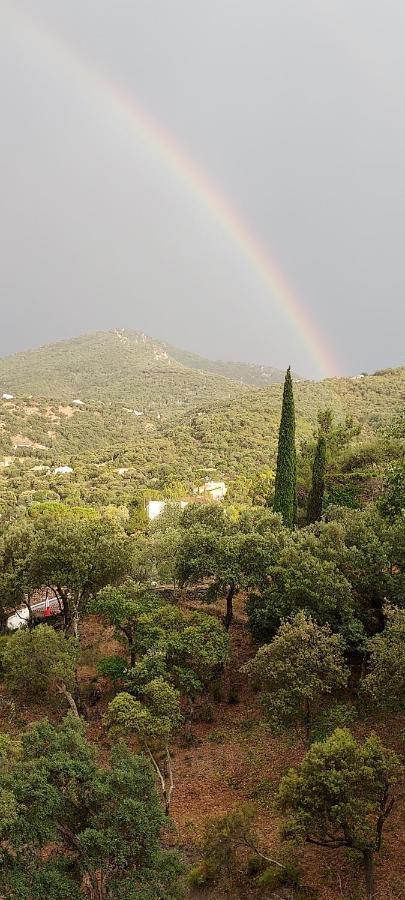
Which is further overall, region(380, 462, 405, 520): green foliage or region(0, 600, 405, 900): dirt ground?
region(380, 462, 405, 520): green foliage

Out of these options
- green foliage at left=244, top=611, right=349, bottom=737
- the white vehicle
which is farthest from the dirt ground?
the white vehicle

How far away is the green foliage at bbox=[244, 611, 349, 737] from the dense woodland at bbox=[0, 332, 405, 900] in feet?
0.20

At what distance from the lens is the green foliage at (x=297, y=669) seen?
13.5 meters

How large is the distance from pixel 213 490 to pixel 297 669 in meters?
37.2

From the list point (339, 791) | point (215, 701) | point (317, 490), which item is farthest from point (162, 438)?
point (339, 791)

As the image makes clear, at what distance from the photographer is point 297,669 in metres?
13.4

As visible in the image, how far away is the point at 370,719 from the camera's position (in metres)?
16.2

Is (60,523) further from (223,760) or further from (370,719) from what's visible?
(370,719)

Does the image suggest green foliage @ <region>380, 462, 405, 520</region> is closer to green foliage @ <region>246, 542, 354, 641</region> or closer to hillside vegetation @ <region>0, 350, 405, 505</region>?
green foliage @ <region>246, 542, 354, 641</region>

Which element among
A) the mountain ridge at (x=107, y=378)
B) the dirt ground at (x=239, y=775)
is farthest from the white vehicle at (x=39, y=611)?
the mountain ridge at (x=107, y=378)

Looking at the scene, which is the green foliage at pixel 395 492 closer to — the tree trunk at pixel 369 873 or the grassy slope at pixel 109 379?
the tree trunk at pixel 369 873

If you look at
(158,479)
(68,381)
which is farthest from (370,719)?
(68,381)

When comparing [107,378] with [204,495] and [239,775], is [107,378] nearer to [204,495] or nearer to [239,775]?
[204,495]

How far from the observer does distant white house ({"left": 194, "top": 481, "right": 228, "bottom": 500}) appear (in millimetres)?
48934
